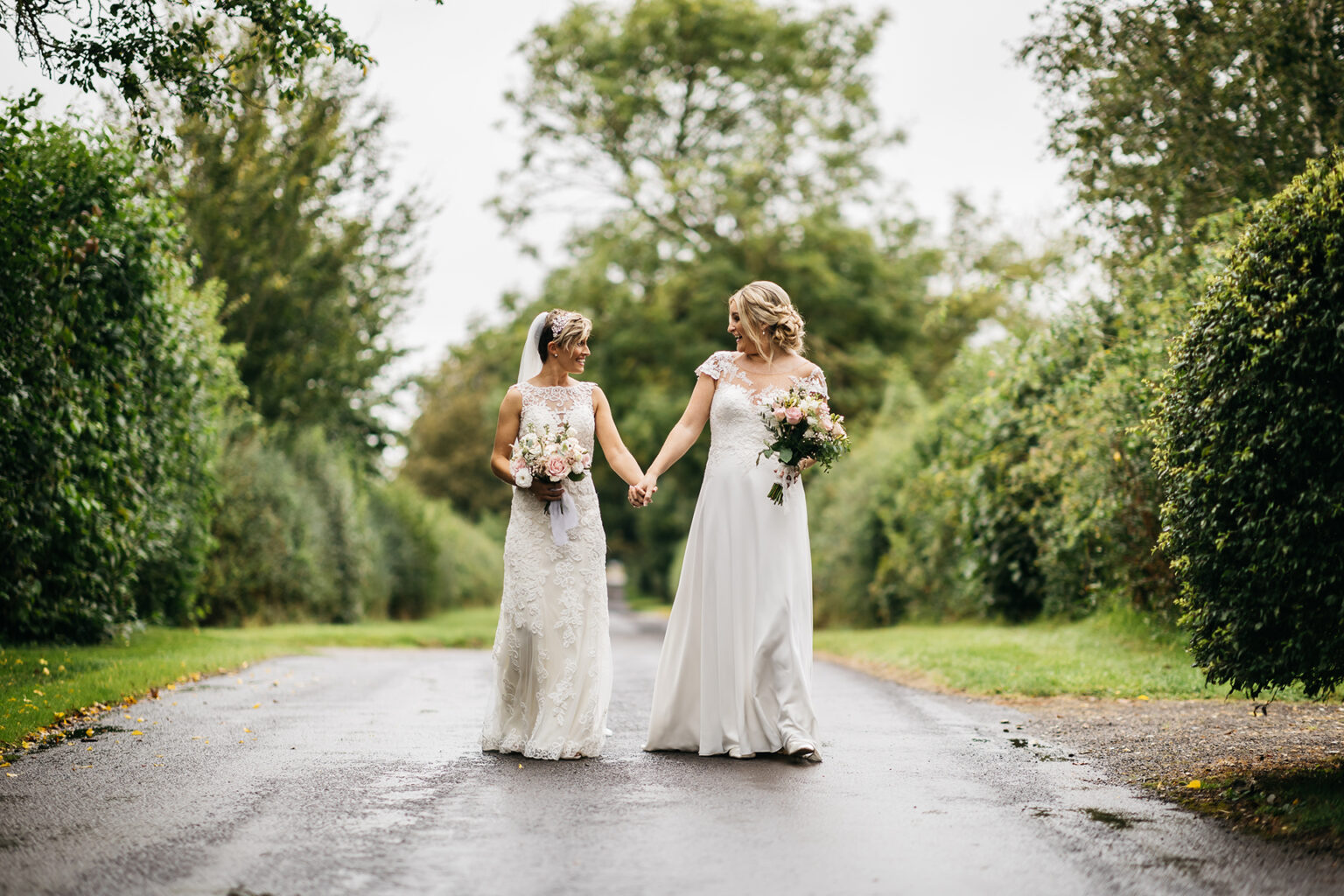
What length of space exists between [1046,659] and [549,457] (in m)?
8.23

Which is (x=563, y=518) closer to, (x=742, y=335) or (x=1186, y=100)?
(x=742, y=335)

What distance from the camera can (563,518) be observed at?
8.09 metres

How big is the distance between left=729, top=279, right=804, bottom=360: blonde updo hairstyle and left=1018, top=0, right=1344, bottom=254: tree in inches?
306

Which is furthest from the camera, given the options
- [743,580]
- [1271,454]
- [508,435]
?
[508,435]

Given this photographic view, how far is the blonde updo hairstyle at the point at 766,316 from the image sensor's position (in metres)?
8.23

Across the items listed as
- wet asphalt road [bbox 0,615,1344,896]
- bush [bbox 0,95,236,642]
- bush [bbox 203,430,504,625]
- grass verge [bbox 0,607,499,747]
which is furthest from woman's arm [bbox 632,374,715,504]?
bush [bbox 203,430,504,625]

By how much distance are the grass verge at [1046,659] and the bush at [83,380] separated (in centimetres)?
909

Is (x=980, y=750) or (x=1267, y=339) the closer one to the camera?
(x=1267, y=339)

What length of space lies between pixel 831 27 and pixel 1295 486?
1422 inches

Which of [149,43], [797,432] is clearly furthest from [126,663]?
[797,432]

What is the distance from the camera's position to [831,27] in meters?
39.6

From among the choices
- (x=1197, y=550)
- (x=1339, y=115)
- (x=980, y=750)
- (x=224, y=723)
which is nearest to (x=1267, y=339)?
(x=1197, y=550)

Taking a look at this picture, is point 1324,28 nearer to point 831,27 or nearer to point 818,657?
point 818,657

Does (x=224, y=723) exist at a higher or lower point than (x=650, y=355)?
lower
